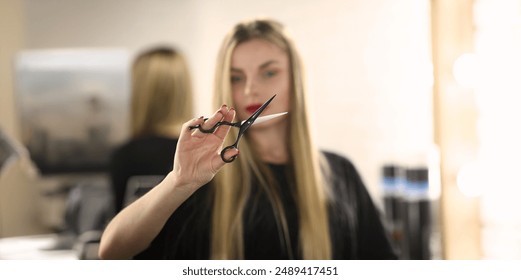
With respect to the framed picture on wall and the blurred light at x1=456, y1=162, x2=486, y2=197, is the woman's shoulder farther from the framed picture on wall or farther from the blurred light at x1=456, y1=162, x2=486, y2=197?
the framed picture on wall

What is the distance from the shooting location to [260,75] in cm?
105

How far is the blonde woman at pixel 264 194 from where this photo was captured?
1043 millimetres

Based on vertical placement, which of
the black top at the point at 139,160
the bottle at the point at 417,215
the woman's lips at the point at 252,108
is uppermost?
the woman's lips at the point at 252,108

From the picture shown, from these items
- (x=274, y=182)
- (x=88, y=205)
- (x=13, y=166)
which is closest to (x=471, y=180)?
(x=274, y=182)

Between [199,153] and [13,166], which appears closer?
[199,153]

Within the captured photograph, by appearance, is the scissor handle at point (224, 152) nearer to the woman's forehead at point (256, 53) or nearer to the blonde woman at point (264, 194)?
the blonde woman at point (264, 194)

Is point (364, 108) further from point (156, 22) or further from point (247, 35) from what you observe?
point (156, 22)

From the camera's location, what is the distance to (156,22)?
1.10 meters

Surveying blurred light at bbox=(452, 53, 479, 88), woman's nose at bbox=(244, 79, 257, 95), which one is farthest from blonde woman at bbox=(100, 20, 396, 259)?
blurred light at bbox=(452, 53, 479, 88)

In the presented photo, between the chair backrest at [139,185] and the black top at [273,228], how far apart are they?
2.7 inches

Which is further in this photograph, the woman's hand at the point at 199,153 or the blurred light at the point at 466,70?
the blurred light at the point at 466,70

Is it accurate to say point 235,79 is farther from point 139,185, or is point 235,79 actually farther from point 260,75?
point 139,185

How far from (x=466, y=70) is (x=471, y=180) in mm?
191

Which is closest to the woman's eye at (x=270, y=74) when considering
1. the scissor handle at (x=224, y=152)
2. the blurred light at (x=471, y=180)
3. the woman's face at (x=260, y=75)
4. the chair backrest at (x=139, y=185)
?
the woman's face at (x=260, y=75)
